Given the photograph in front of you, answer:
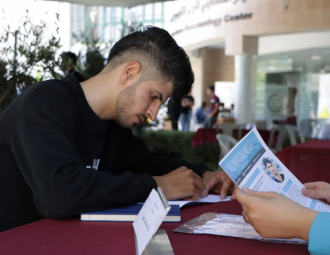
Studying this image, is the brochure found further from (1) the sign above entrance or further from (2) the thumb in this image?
(1) the sign above entrance

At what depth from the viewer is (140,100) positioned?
5.34 ft

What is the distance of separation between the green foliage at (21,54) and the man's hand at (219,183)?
2.50 metres

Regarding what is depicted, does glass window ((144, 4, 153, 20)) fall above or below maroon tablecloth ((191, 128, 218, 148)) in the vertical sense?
above

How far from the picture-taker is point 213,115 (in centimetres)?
1191

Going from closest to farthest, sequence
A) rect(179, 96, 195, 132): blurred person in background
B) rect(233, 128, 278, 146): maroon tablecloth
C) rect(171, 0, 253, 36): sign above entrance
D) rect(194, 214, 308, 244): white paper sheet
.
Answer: rect(194, 214, 308, 244): white paper sheet < rect(233, 128, 278, 146): maroon tablecloth < rect(179, 96, 195, 132): blurred person in background < rect(171, 0, 253, 36): sign above entrance

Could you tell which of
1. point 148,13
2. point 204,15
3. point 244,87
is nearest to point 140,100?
point 244,87

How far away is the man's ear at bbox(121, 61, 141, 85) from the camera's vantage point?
1.62m

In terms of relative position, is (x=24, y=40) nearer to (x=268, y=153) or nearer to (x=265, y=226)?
(x=268, y=153)

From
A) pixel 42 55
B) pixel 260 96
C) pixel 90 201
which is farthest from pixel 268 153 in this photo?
pixel 260 96

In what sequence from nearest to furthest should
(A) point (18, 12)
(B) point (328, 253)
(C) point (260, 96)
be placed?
1. (B) point (328, 253)
2. (A) point (18, 12)
3. (C) point (260, 96)

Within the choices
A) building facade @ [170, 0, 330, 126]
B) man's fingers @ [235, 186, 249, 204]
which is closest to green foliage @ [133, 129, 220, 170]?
building facade @ [170, 0, 330, 126]

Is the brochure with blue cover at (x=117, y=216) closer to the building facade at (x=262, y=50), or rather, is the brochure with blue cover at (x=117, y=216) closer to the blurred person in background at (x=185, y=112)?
the building facade at (x=262, y=50)

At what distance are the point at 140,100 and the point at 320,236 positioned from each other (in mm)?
845

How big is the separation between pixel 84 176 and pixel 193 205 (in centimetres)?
39
